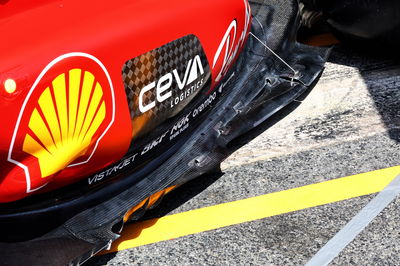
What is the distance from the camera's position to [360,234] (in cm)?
314

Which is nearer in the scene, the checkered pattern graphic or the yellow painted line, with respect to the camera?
the checkered pattern graphic

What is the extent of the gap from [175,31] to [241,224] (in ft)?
2.89

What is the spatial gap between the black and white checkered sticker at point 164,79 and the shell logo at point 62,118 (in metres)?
0.14

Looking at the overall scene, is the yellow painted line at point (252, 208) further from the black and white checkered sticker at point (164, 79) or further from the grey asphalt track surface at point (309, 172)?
the black and white checkered sticker at point (164, 79)

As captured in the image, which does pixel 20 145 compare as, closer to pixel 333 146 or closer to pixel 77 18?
pixel 77 18

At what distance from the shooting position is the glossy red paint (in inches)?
105

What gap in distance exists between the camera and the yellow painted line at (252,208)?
10.7 feet

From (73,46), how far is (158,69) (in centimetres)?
43

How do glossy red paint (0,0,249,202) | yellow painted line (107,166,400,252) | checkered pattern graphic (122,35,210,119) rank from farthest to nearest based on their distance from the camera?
yellow painted line (107,166,400,252) → checkered pattern graphic (122,35,210,119) → glossy red paint (0,0,249,202)

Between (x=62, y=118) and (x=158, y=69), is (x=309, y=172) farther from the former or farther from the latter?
(x=62, y=118)

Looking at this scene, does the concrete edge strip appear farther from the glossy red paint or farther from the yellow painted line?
the glossy red paint

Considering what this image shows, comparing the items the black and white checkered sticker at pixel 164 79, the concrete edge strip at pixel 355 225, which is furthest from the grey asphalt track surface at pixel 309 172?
the black and white checkered sticker at pixel 164 79

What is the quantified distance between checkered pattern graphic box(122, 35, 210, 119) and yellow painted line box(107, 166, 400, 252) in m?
0.48

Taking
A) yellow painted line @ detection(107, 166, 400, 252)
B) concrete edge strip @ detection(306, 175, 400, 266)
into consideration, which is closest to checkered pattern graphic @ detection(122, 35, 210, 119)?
yellow painted line @ detection(107, 166, 400, 252)
